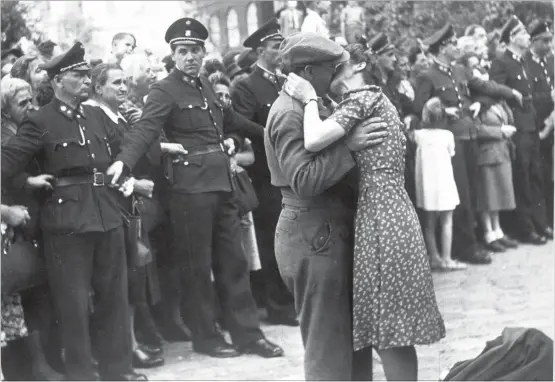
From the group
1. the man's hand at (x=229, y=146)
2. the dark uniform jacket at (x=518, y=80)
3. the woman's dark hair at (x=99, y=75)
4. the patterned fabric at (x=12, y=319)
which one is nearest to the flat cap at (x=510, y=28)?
the dark uniform jacket at (x=518, y=80)

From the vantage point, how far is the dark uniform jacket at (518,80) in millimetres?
8133

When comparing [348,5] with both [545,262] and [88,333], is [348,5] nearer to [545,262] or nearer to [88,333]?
[545,262]

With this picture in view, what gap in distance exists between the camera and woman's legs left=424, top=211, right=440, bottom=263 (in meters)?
7.62

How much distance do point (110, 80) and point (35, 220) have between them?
0.87 m

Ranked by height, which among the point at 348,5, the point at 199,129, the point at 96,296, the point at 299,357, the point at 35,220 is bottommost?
the point at 299,357

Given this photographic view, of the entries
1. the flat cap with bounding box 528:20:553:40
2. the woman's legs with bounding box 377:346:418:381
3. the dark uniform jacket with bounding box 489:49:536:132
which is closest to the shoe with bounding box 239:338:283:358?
the woman's legs with bounding box 377:346:418:381

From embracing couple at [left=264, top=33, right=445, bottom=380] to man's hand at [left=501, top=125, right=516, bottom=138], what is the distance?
11.6 feet

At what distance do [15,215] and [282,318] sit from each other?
1.88 meters

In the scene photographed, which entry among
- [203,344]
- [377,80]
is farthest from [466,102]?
[203,344]

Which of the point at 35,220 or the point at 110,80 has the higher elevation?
the point at 110,80

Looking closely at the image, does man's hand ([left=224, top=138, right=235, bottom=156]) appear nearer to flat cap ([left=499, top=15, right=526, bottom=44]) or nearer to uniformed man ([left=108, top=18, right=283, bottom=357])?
uniformed man ([left=108, top=18, right=283, bottom=357])

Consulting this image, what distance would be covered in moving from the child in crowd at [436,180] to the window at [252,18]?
154 centimetres

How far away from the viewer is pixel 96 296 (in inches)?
235

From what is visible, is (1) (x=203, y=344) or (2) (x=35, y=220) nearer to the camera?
(2) (x=35, y=220)
